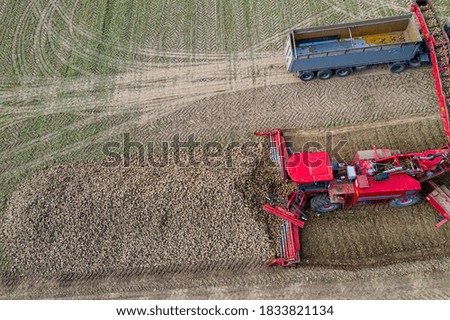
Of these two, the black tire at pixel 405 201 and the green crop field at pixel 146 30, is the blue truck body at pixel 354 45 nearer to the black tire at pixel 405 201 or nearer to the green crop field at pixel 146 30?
the green crop field at pixel 146 30

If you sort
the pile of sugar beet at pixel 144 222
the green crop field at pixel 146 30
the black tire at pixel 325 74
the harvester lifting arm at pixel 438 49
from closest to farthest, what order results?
the pile of sugar beet at pixel 144 222, the harvester lifting arm at pixel 438 49, the black tire at pixel 325 74, the green crop field at pixel 146 30

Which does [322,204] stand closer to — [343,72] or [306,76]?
[306,76]

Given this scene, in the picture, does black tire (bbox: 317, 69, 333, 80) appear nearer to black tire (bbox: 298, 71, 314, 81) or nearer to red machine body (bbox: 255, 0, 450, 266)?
black tire (bbox: 298, 71, 314, 81)

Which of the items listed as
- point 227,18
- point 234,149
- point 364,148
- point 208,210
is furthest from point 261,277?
point 227,18

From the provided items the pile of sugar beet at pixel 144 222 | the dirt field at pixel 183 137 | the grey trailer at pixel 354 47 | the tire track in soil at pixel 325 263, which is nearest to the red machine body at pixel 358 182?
the tire track in soil at pixel 325 263

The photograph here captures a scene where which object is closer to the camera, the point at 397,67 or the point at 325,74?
the point at 397,67

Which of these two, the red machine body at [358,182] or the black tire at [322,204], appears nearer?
the red machine body at [358,182]

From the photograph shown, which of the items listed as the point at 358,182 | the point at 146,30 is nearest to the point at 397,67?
the point at 358,182
